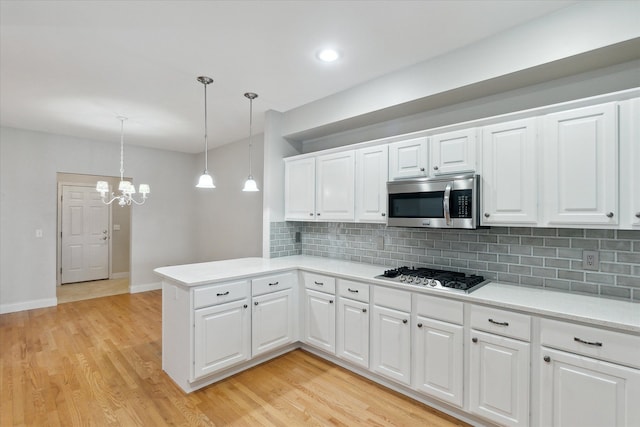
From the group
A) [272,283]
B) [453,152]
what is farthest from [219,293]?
[453,152]

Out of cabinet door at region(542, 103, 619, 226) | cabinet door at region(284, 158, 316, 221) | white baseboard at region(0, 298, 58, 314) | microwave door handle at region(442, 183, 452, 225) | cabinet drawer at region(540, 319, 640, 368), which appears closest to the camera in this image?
cabinet drawer at region(540, 319, 640, 368)

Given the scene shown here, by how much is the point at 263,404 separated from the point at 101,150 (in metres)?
5.21

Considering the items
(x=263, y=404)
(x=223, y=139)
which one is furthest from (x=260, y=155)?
(x=263, y=404)

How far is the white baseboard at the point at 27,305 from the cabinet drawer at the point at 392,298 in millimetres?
5319

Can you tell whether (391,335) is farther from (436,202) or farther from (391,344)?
(436,202)

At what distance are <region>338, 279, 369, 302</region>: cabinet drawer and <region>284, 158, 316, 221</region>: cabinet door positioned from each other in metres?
0.98

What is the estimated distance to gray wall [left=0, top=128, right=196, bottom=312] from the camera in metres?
4.54

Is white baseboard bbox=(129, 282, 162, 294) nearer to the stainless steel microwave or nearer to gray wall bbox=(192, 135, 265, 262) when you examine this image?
gray wall bbox=(192, 135, 265, 262)

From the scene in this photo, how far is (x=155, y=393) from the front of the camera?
8.27 feet

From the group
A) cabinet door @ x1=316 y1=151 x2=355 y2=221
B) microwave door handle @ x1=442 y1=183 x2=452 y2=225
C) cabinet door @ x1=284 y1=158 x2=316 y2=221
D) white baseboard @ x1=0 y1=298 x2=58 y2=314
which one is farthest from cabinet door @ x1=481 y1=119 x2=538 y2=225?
white baseboard @ x1=0 y1=298 x2=58 y2=314

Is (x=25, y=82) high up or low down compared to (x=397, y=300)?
up

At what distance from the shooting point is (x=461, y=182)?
2.33m

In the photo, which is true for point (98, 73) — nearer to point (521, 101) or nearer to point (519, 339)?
point (521, 101)

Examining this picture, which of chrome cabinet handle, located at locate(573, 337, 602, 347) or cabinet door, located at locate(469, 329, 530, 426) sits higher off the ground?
chrome cabinet handle, located at locate(573, 337, 602, 347)
